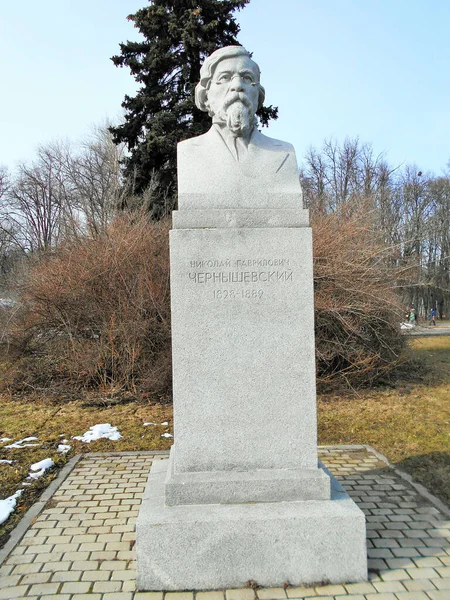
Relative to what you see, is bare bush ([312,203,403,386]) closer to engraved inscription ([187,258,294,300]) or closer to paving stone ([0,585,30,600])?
engraved inscription ([187,258,294,300])

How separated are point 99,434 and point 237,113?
517cm

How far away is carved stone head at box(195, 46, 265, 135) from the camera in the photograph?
142 inches

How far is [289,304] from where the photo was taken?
3338 millimetres

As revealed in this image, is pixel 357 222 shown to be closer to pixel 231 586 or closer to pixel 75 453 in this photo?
pixel 75 453

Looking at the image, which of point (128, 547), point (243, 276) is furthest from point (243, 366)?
point (128, 547)

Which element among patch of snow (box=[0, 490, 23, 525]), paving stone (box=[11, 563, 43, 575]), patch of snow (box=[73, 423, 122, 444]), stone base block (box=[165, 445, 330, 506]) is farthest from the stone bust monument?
patch of snow (box=[73, 423, 122, 444])

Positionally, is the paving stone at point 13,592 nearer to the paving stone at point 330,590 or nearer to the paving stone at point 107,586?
the paving stone at point 107,586

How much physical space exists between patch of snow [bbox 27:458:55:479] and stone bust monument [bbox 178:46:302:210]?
143 inches

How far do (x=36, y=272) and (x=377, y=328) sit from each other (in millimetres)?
7251

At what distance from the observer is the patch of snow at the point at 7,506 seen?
13.7ft

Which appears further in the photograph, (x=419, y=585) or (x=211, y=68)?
(x=211, y=68)

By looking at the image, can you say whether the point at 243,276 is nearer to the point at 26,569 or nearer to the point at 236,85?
the point at 236,85

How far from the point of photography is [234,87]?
3588mm

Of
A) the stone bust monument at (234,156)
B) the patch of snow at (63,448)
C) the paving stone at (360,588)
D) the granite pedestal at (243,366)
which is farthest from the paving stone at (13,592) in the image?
the patch of snow at (63,448)
